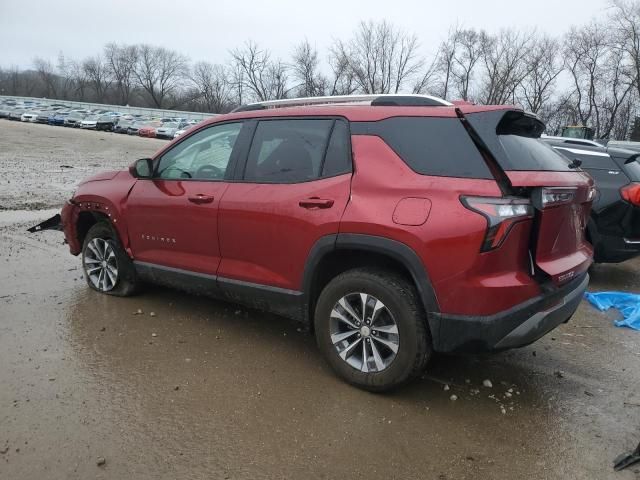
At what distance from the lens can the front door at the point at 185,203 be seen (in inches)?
160

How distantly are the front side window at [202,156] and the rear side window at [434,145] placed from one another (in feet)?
4.32

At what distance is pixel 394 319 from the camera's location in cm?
313

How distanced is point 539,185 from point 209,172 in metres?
2.49

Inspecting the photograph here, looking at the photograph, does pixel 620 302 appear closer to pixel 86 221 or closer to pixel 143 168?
pixel 143 168

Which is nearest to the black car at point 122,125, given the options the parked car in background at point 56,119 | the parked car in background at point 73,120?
the parked car in background at point 73,120

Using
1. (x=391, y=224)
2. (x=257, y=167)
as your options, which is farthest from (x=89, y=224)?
(x=391, y=224)

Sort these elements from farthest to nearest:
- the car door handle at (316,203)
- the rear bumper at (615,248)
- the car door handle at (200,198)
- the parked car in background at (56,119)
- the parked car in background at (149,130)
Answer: the parked car in background at (56,119) < the parked car in background at (149,130) < the rear bumper at (615,248) < the car door handle at (200,198) < the car door handle at (316,203)

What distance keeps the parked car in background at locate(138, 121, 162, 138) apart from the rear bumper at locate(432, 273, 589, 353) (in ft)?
145

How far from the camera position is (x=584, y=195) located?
3391 millimetres

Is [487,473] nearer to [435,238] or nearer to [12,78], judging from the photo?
[435,238]

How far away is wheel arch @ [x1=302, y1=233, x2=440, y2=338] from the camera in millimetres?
3002

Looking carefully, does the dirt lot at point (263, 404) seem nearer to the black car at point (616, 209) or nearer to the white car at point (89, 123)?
the black car at point (616, 209)

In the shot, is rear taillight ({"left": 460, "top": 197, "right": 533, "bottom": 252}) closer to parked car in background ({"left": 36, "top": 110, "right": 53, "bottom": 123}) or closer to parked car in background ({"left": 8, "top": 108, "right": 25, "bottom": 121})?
parked car in background ({"left": 36, "top": 110, "right": 53, "bottom": 123})

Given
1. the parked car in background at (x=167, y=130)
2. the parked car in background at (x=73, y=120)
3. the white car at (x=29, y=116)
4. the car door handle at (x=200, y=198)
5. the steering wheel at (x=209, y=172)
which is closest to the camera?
the car door handle at (x=200, y=198)
